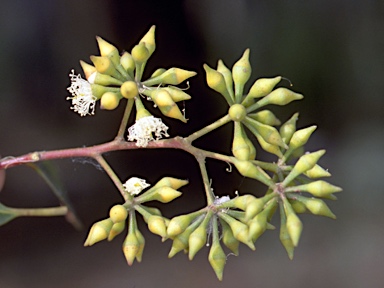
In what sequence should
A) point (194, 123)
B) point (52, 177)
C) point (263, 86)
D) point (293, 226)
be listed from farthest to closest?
point (194, 123)
point (52, 177)
point (263, 86)
point (293, 226)

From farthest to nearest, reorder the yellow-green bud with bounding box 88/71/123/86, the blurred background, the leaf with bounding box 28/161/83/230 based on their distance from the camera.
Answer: the blurred background → the leaf with bounding box 28/161/83/230 → the yellow-green bud with bounding box 88/71/123/86

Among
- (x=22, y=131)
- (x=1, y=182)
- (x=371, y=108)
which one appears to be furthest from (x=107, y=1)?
(x=371, y=108)

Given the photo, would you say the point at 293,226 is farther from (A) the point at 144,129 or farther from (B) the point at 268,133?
(A) the point at 144,129

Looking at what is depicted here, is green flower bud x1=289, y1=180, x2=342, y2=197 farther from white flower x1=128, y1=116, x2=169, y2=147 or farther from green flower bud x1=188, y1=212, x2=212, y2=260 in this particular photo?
white flower x1=128, y1=116, x2=169, y2=147

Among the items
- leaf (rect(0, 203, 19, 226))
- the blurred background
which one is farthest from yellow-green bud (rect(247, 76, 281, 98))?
the blurred background

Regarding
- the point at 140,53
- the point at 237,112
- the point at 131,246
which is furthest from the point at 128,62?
the point at 131,246

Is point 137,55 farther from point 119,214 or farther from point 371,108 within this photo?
point 371,108

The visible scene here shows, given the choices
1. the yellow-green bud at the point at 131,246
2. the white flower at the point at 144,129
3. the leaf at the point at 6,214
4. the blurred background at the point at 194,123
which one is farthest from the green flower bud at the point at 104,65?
the blurred background at the point at 194,123
